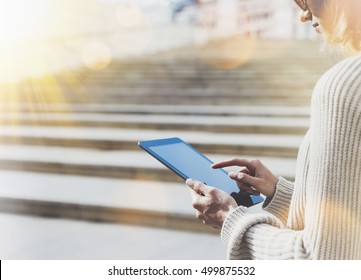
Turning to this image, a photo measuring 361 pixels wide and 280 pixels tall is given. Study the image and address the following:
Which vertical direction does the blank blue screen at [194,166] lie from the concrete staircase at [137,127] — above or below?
above

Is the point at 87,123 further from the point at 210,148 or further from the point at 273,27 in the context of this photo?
the point at 273,27

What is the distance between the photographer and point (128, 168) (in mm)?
4824

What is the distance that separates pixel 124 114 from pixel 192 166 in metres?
5.67

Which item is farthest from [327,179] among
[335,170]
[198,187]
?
[198,187]

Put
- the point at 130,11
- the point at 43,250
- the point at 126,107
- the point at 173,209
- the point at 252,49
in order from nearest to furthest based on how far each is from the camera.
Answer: the point at 43,250
the point at 173,209
the point at 126,107
the point at 252,49
the point at 130,11

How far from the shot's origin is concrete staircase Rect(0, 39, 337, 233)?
4.25 meters

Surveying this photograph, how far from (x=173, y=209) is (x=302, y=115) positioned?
9.76 ft

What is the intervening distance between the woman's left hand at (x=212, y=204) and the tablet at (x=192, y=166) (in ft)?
0.32

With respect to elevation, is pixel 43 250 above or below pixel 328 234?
below

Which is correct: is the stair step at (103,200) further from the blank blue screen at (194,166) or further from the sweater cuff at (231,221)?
the sweater cuff at (231,221)

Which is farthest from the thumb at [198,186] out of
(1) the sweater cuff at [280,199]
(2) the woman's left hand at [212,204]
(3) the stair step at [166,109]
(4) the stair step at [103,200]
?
(3) the stair step at [166,109]

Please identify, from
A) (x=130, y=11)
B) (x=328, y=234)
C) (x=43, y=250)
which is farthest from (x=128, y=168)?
(x=130, y=11)

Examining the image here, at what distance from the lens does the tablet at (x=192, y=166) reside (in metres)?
1.33

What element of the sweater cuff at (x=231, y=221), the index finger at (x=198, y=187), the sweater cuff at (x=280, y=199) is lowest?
the sweater cuff at (x=280, y=199)
